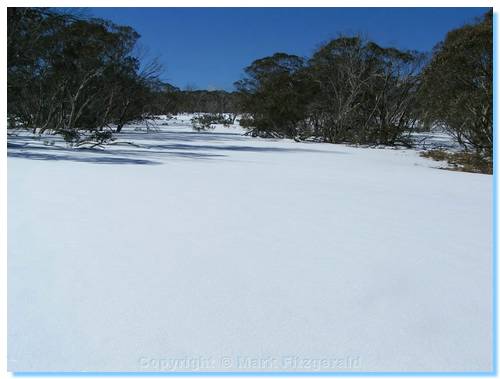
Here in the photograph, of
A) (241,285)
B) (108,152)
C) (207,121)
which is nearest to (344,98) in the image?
(108,152)

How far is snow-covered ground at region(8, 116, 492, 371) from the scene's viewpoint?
4.88 ft

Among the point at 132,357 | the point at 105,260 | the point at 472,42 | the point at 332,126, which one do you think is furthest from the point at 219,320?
the point at 332,126

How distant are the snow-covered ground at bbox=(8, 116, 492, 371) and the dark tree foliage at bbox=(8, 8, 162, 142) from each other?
7.05 meters

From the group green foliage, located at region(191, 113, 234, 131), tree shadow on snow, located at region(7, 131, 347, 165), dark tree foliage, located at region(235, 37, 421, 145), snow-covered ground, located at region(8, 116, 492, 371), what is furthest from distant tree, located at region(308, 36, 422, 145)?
snow-covered ground, located at region(8, 116, 492, 371)

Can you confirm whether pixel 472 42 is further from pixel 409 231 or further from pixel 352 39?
pixel 352 39

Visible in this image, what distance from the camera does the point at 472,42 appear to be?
952cm

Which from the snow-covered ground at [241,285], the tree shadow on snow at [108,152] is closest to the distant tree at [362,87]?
the tree shadow on snow at [108,152]

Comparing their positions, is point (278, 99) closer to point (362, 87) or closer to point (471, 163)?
point (362, 87)

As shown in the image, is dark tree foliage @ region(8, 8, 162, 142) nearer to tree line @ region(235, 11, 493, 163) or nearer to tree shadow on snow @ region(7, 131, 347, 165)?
tree shadow on snow @ region(7, 131, 347, 165)

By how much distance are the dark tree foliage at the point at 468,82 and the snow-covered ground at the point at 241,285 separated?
6.53 m

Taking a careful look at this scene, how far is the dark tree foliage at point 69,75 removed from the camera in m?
9.42
